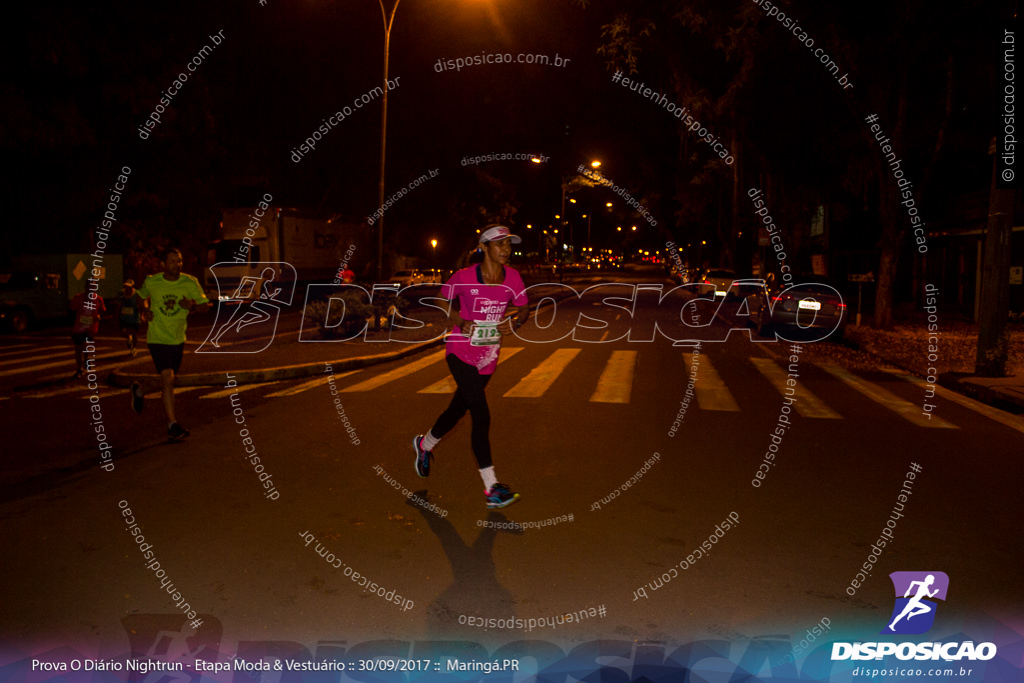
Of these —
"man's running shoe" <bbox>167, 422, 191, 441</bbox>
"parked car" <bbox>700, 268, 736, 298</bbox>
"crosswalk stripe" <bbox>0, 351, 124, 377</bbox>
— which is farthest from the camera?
"parked car" <bbox>700, 268, 736, 298</bbox>

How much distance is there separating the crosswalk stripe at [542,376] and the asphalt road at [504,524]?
125cm

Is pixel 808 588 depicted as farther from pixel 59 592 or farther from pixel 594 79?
pixel 594 79

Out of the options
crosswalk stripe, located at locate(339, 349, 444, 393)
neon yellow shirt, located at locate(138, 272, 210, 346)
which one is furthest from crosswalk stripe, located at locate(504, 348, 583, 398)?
neon yellow shirt, located at locate(138, 272, 210, 346)

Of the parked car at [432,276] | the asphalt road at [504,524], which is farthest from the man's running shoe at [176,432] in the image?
the parked car at [432,276]

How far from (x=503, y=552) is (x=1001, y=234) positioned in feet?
37.8

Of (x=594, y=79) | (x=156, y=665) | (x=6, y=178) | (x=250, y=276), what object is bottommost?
(x=156, y=665)

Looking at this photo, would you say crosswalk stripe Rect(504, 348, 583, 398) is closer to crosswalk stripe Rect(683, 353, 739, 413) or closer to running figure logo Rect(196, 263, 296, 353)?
crosswalk stripe Rect(683, 353, 739, 413)

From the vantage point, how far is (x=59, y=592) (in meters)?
4.48

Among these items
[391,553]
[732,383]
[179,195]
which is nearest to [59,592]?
[391,553]

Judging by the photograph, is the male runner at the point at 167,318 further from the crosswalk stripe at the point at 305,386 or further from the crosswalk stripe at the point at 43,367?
the crosswalk stripe at the point at 43,367

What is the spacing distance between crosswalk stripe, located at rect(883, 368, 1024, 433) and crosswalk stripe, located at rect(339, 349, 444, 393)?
28.4 ft

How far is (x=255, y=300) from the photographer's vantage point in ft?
107

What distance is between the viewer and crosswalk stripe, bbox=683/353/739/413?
421 inches

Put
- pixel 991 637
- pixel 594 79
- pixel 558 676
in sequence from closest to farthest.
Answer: pixel 558 676 → pixel 991 637 → pixel 594 79
